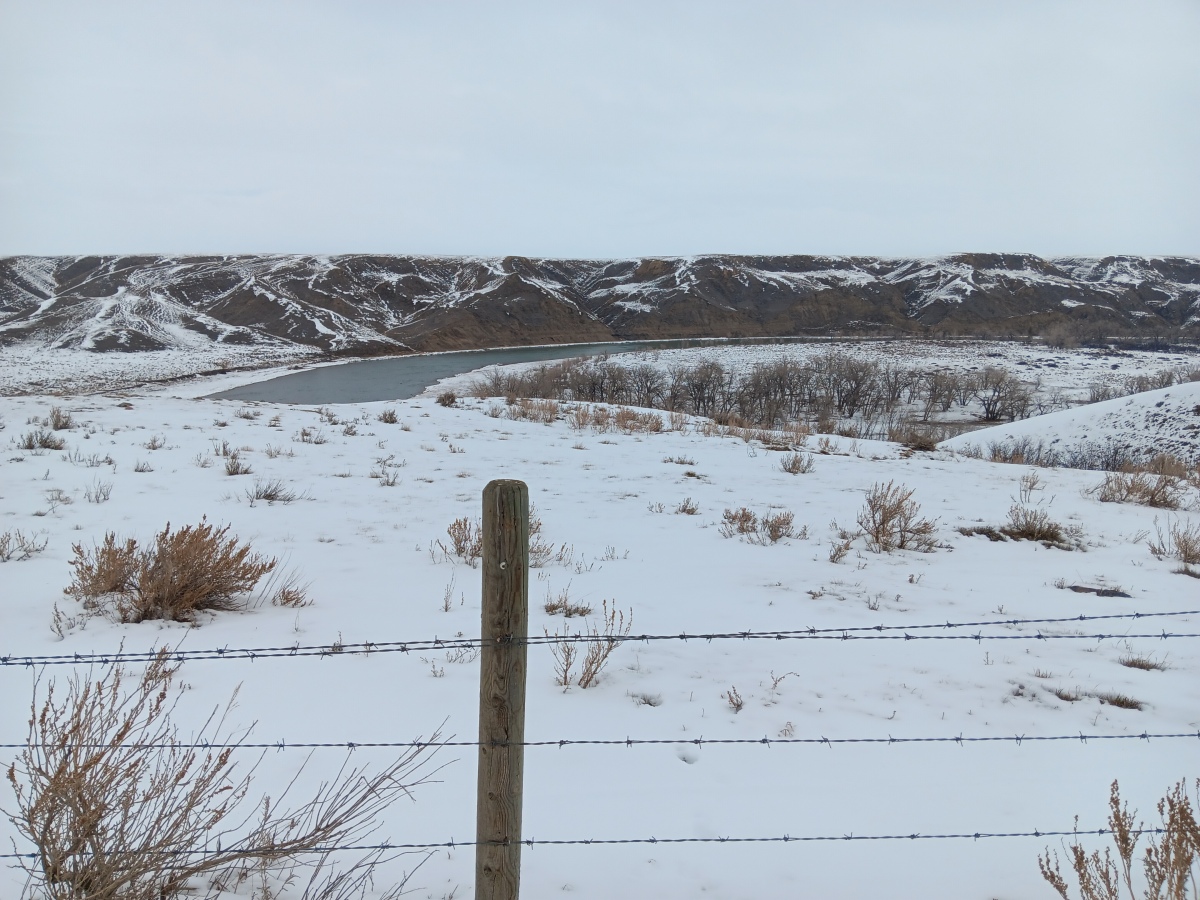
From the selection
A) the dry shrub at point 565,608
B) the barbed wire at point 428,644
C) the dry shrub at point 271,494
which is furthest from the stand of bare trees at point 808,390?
the barbed wire at point 428,644

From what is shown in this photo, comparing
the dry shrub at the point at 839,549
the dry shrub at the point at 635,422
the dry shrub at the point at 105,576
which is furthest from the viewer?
the dry shrub at the point at 635,422

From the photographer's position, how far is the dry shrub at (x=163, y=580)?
4.02m

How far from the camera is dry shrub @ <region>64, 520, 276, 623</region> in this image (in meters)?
4.02

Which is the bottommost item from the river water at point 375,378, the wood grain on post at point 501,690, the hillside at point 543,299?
the river water at point 375,378

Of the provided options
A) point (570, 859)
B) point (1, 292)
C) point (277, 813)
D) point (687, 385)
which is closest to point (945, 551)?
point (570, 859)

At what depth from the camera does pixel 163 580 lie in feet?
13.2

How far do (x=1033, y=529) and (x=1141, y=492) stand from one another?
3385mm

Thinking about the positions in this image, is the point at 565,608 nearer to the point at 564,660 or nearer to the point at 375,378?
the point at 564,660

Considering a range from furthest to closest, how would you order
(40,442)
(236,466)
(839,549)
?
(40,442) → (236,466) → (839,549)

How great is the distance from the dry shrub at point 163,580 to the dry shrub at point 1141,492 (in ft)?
32.1

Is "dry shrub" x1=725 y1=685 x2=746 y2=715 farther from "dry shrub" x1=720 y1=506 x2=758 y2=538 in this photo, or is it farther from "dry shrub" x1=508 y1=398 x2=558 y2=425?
"dry shrub" x1=508 y1=398 x2=558 y2=425

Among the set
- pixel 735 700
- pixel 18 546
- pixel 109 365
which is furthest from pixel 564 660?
pixel 109 365

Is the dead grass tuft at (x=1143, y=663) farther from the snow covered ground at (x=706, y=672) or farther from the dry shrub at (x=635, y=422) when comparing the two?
the dry shrub at (x=635, y=422)

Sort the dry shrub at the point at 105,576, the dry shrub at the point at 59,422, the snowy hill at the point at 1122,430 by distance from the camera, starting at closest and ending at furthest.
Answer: the dry shrub at the point at 105,576
the dry shrub at the point at 59,422
the snowy hill at the point at 1122,430
